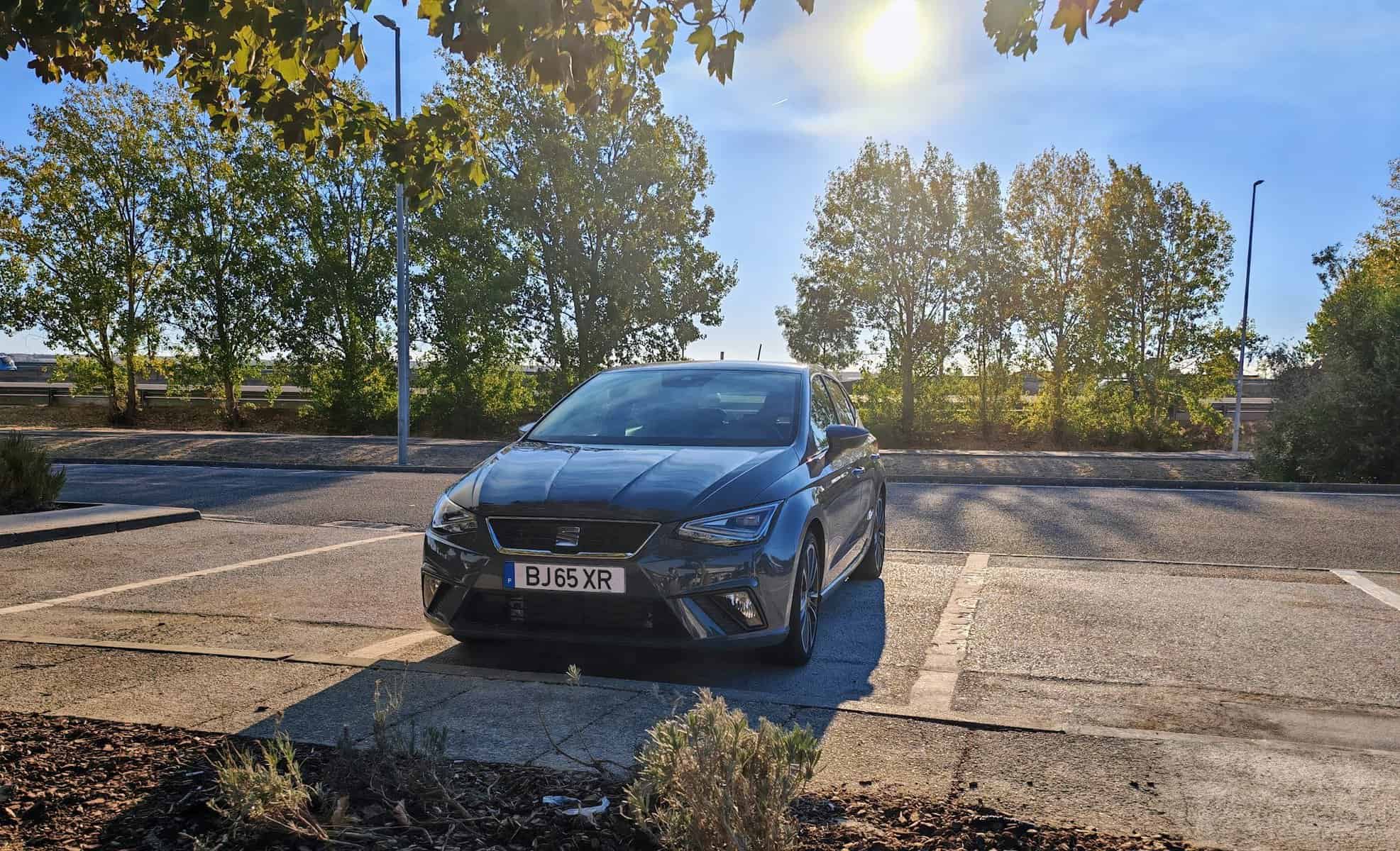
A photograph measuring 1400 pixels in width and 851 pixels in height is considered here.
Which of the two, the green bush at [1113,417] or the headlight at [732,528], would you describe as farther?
the green bush at [1113,417]

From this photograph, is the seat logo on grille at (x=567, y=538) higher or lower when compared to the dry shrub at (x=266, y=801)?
higher

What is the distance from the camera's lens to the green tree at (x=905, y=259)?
3050 cm

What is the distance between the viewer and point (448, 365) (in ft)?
94.8

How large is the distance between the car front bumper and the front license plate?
23 millimetres

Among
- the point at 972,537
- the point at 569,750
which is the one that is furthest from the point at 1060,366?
the point at 569,750

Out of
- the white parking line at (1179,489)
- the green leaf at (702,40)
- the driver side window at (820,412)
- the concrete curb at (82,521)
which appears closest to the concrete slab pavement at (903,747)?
the driver side window at (820,412)

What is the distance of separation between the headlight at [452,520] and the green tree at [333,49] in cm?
165

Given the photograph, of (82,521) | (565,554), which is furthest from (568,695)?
(82,521)

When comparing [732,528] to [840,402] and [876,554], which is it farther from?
[876,554]

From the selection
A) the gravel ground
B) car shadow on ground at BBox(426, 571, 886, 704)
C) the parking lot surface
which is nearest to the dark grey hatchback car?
car shadow on ground at BBox(426, 571, 886, 704)

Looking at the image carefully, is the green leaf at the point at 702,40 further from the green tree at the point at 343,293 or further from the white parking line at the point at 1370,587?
the green tree at the point at 343,293

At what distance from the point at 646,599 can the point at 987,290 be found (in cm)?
2719

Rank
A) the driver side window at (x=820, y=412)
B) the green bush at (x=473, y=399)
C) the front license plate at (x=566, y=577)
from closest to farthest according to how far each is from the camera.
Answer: the front license plate at (x=566, y=577)
the driver side window at (x=820, y=412)
the green bush at (x=473, y=399)

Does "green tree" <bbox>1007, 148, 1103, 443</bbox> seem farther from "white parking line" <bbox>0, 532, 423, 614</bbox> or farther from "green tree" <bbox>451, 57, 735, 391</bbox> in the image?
"white parking line" <bbox>0, 532, 423, 614</bbox>
